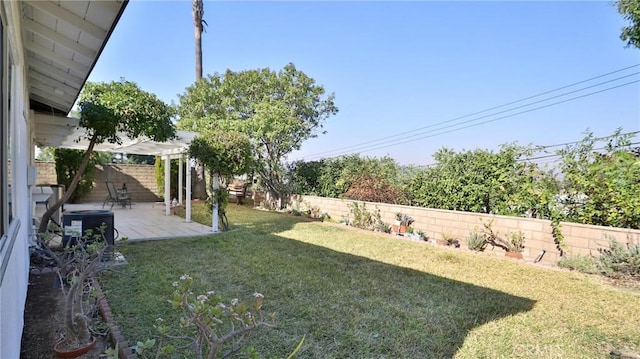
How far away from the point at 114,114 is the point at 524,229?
7208mm

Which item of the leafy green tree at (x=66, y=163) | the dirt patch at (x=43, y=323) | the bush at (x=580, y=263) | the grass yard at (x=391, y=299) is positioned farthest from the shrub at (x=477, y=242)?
the leafy green tree at (x=66, y=163)

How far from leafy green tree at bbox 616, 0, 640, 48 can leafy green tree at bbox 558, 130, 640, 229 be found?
1.53 metres

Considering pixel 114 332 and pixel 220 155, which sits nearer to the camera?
pixel 114 332

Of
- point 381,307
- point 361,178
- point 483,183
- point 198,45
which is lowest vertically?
point 381,307

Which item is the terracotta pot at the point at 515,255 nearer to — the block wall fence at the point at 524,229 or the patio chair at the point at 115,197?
the block wall fence at the point at 524,229

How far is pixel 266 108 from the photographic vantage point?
38.6 ft

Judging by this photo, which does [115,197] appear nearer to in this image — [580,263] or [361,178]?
[361,178]

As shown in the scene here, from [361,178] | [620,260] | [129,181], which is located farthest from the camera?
[129,181]

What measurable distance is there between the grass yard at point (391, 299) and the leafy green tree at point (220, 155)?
1.79 meters

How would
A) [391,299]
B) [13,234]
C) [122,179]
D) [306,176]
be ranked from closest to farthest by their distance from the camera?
[13,234]
[391,299]
[306,176]
[122,179]

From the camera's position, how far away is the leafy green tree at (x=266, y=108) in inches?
480

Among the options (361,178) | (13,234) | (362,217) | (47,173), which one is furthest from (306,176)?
(47,173)

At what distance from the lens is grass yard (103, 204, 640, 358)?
2795 mm

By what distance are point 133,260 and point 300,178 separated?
7.51 m
